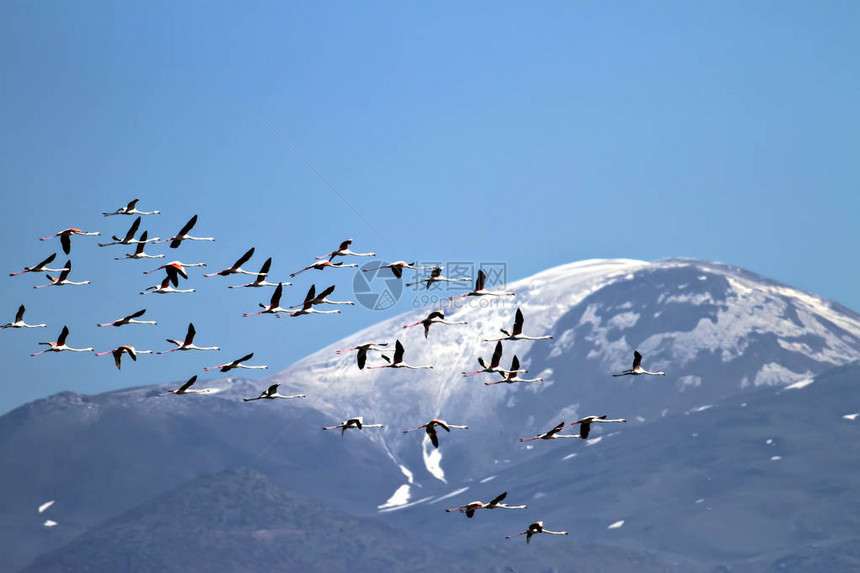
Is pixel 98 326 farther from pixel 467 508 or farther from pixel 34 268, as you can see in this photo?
pixel 467 508

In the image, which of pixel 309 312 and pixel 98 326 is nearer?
pixel 98 326

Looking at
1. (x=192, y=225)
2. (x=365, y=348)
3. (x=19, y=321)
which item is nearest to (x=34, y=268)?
(x=19, y=321)

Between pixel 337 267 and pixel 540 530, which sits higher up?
pixel 337 267

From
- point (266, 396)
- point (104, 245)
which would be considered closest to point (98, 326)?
point (104, 245)

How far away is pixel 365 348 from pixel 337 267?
7.70 metres

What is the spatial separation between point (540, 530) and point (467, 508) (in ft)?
11.0

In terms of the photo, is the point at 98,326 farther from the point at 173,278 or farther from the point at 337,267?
the point at 337,267

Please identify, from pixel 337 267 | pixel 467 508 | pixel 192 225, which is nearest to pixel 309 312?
pixel 337 267

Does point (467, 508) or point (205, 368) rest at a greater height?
point (205, 368)

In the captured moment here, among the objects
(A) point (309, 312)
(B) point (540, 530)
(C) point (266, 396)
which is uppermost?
(A) point (309, 312)

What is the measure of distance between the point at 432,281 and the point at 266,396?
9.66 meters

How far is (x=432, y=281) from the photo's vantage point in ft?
193

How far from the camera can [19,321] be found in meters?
62.3

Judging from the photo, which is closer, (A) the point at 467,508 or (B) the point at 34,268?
(A) the point at 467,508
